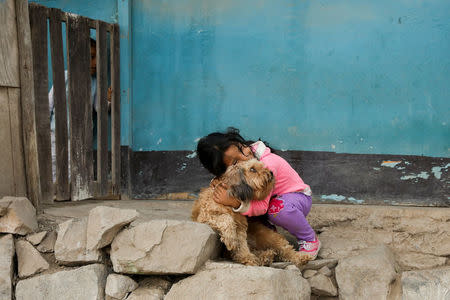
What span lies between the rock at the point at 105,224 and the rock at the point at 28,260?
41 centimetres

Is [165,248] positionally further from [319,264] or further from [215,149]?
[319,264]

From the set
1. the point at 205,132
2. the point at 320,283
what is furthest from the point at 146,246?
the point at 205,132

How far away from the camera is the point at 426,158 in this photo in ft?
15.1

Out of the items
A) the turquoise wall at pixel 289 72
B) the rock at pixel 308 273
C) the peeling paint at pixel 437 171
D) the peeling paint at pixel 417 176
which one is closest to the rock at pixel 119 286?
the rock at pixel 308 273

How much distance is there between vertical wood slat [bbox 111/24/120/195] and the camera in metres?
4.94

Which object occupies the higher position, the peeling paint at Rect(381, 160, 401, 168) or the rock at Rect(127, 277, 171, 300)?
the peeling paint at Rect(381, 160, 401, 168)

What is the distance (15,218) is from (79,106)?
1.57m

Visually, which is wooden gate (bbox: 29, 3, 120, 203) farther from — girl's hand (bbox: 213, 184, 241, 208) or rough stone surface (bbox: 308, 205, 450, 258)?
rough stone surface (bbox: 308, 205, 450, 258)

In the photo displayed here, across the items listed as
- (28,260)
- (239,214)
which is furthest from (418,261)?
(28,260)

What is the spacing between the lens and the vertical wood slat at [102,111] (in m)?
4.80

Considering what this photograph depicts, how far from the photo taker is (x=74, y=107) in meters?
4.61

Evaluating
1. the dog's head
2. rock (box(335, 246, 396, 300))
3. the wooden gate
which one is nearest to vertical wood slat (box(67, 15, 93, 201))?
the wooden gate

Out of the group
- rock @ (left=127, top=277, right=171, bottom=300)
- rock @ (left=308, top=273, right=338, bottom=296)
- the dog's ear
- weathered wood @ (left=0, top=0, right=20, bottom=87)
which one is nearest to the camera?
the dog's ear

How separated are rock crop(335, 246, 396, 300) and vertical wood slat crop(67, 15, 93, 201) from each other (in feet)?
8.81
